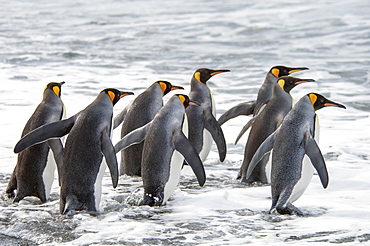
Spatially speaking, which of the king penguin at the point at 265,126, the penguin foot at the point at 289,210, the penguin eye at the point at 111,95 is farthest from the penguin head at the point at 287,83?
the penguin eye at the point at 111,95

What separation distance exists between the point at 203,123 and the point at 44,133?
1738 millimetres

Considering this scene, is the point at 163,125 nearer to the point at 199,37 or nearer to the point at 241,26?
the point at 199,37

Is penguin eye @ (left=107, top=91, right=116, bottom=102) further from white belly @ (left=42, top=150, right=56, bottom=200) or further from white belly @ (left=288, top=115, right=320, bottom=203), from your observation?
white belly @ (left=288, top=115, right=320, bottom=203)

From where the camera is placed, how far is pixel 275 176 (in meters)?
4.09

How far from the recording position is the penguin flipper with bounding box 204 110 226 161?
5.23m

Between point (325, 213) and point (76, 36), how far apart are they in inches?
528

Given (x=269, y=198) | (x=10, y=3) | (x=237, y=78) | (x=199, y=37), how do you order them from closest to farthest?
(x=269, y=198), (x=237, y=78), (x=199, y=37), (x=10, y=3)

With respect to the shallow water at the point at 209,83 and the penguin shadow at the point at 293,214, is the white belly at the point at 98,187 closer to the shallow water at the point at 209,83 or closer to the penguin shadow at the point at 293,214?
the shallow water at the point at 209,83

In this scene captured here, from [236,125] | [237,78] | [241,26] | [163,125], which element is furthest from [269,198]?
[241,26]

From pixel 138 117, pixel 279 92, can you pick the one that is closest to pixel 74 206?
pixel 138 117

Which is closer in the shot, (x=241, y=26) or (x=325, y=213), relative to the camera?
(x=325, y=213)

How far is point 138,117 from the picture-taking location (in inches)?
196

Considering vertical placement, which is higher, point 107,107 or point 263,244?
point 107,107

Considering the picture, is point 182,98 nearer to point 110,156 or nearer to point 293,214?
point 110,156
